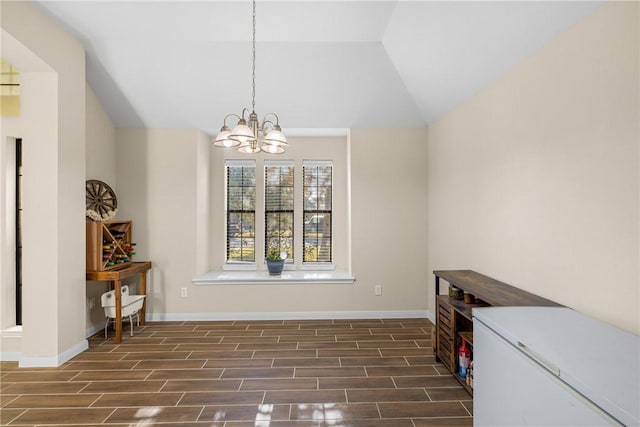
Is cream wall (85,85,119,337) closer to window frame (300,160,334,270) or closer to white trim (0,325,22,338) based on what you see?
white trim (0,325,22,338)

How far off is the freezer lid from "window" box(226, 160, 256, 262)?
3.80m

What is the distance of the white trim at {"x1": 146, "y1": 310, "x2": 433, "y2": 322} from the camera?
452 cm

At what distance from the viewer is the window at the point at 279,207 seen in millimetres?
5184

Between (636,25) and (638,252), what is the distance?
106 centimetres

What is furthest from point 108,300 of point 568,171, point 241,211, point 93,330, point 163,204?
point 568,171

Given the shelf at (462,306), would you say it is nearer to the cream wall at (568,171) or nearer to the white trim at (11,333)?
the cream wall at (568,171)

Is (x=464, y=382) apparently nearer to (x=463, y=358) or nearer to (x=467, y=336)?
(x=463, y=358)

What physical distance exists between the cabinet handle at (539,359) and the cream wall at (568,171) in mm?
697

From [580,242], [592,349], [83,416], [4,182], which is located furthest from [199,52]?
[592,349]

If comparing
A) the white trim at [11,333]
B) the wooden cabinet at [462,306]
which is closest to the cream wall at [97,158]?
the white trim at [11,333]

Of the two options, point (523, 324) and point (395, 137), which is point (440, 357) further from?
point (395, 137)

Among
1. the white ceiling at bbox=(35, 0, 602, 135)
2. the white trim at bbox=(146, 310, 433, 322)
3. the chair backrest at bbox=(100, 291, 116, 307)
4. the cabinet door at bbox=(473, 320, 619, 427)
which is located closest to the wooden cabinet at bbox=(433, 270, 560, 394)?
the cabinet door at bbox=(473, 320, 619, 427)

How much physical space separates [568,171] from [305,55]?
2642 millimetres

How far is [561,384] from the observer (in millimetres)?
1218
